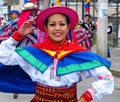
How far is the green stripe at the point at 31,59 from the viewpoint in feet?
11.2

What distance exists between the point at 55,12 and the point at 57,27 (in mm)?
116

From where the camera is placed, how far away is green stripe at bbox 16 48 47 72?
3.43 m

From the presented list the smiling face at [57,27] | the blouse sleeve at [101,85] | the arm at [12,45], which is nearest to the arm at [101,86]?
the blouse sleeve at [101,85]

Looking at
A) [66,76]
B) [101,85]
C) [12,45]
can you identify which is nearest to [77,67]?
[66,76]

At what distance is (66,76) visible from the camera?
3.40 meters

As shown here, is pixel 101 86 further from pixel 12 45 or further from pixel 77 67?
pixel 12 45

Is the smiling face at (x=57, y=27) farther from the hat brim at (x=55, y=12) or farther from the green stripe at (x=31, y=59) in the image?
the green stripe at (x=31, y=59)

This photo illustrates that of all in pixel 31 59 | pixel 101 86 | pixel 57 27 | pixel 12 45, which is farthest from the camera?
pixel 12 45

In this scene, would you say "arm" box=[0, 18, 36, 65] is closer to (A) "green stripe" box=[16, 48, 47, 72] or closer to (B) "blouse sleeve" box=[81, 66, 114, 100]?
(A) "green stripe" box=[16, 48, 47, 72]

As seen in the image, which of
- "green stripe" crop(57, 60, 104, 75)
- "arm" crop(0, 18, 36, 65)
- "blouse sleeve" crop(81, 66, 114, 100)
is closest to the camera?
"blouse sleeve" crop(81, 66, 114, 100)

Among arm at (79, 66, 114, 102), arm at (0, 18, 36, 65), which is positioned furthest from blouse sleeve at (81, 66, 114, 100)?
arm at (0, 18, 36, 65)

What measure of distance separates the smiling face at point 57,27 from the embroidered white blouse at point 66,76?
0.24m

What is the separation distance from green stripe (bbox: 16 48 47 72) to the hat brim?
23 centimetres

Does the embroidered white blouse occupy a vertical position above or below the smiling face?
below
